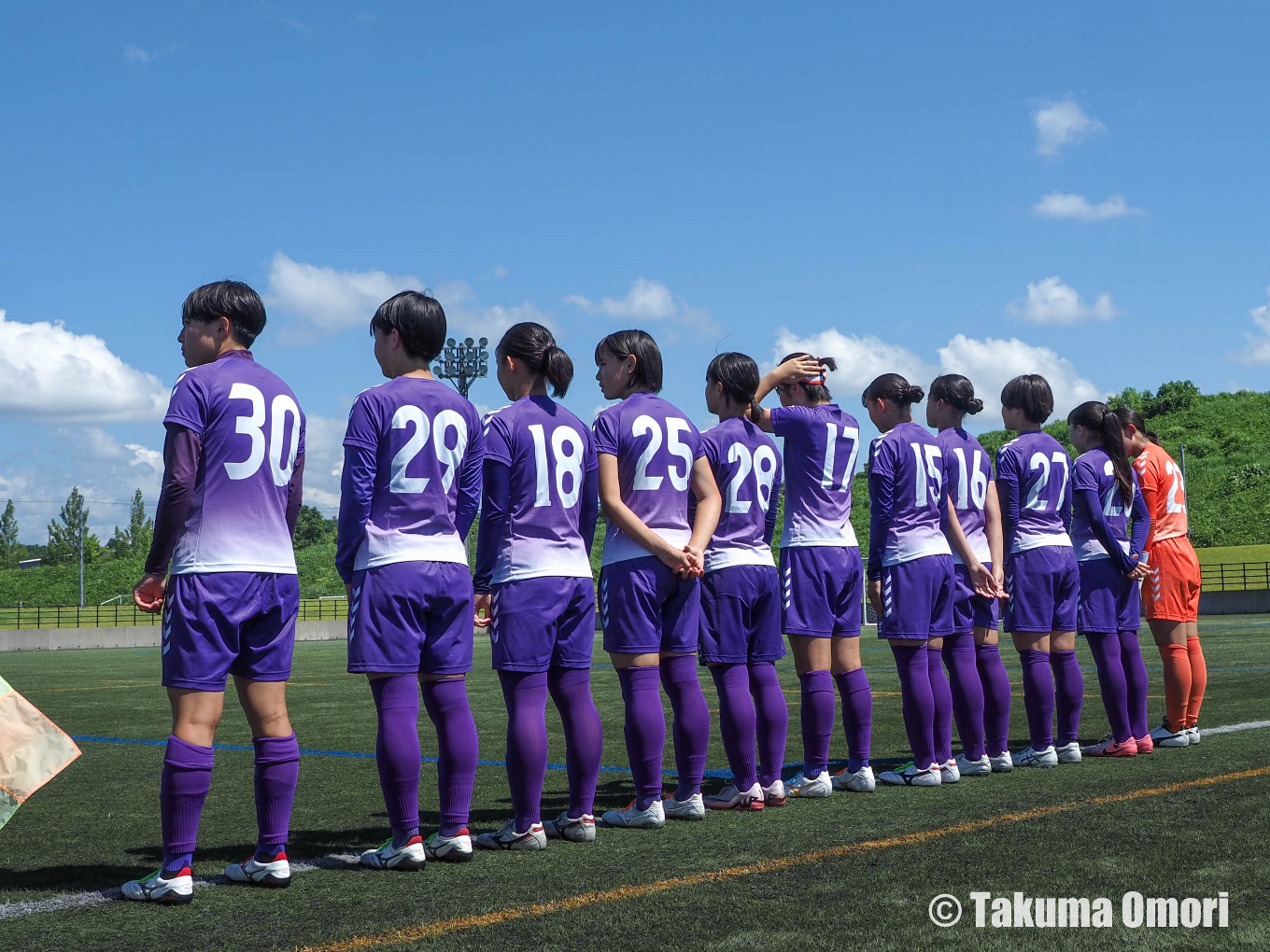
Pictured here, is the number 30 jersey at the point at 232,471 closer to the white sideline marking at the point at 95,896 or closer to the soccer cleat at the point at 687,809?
the white sideline marking at the point at 95,896

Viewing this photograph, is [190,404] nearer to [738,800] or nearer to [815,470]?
[738,800]

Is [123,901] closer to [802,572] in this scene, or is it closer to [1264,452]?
[802,572]

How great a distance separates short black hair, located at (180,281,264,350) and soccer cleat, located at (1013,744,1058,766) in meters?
4.77

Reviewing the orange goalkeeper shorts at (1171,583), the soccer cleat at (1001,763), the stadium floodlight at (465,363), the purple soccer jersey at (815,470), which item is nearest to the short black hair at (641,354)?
the purple soccer jersey at (815,470)

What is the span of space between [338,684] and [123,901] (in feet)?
38.5

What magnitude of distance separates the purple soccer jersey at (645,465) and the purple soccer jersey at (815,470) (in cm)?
89

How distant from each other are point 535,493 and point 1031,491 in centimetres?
344

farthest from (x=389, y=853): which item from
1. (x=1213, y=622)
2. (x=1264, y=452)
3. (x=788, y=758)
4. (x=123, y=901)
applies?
(x=1264, y=452)

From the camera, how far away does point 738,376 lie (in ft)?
19.2

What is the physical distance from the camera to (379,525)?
4.45 metres

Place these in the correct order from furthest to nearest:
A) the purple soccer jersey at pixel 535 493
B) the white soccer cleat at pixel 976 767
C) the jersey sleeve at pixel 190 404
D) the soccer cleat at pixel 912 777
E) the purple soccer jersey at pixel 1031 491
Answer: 1. the purple soccer jersey at pixel 1031 491
2. the white soccer cleat at pixel 976 767
3. the soccer cleat at pixel 912 777
4. the purple soccer jersey at pixel 535 493
5. the jersey sleeve at pixel 190 404

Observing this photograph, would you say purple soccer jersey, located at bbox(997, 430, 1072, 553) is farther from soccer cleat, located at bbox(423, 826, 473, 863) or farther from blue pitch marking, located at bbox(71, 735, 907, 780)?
soccer cleat, located at bbox(423, 826, 473, 863)

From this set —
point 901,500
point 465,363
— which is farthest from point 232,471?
point 465,363

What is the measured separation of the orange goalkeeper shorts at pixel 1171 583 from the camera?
24.7 feet
